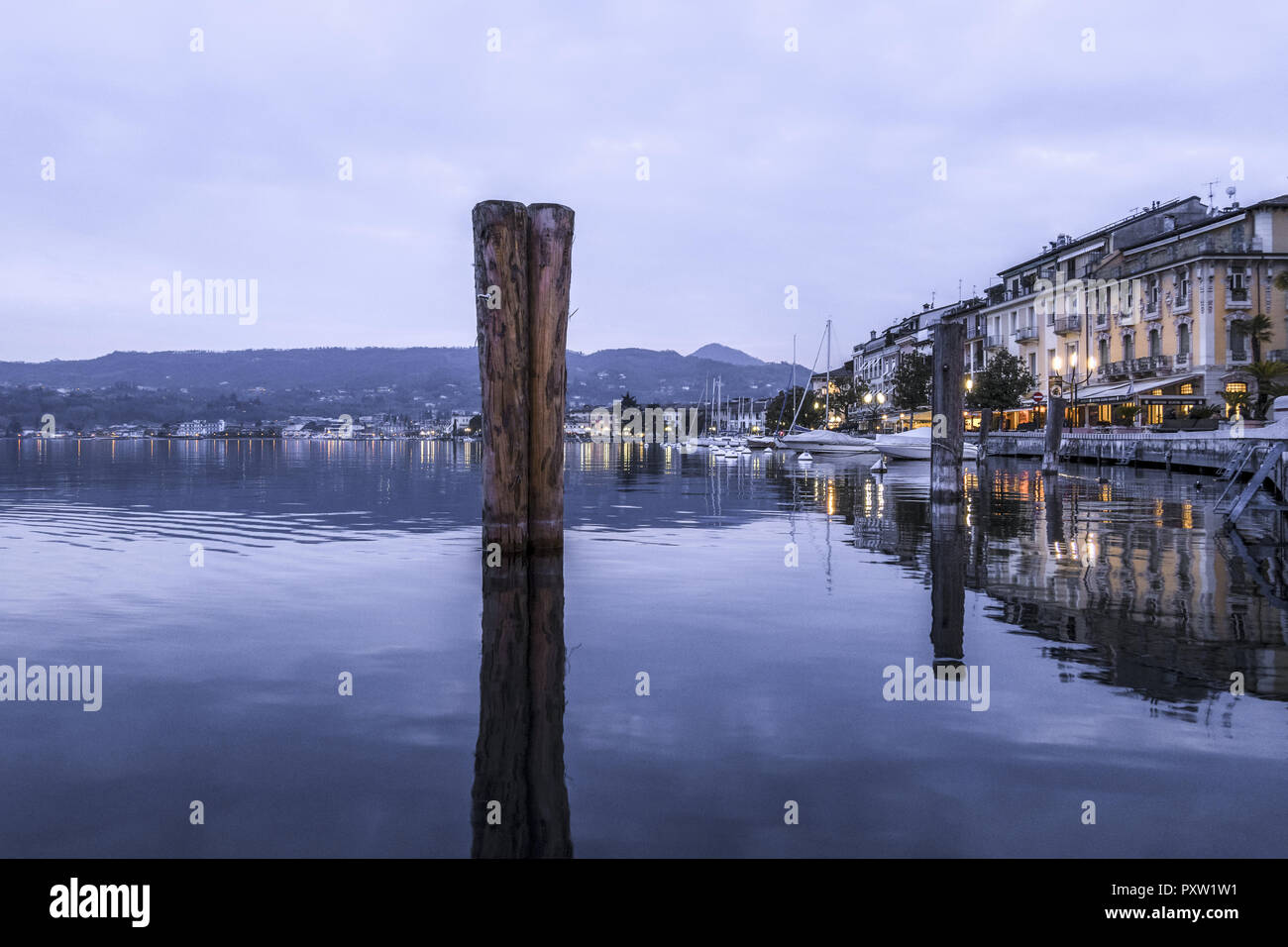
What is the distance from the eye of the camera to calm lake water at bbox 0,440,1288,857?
4609 mm

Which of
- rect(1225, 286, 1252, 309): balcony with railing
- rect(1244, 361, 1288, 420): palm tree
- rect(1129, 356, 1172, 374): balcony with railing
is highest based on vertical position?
rect(1225, 286, 1252, 309): balcony with railing

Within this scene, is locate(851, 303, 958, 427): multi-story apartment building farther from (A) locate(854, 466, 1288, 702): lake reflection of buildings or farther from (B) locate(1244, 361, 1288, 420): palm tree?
(A) locate(854, 466, 1288, 702): lake reflection of buildings

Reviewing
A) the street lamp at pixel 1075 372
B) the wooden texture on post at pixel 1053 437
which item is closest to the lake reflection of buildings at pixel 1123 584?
the wooden texture on post at pixel 1053 437

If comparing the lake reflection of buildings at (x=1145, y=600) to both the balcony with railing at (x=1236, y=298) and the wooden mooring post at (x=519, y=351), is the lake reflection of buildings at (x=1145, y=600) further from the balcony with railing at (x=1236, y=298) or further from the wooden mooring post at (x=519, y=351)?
the balcony with railing at (x=1236, y=298)

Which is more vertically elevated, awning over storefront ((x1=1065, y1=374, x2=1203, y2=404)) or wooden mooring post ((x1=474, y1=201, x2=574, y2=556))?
awning over storefront ((x1=1065, y1=374, x2=1203, y2=404))

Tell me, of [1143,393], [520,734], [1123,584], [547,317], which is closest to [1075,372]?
[1143,393]

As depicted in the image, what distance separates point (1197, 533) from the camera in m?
17.2

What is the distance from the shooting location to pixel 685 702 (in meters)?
6.63

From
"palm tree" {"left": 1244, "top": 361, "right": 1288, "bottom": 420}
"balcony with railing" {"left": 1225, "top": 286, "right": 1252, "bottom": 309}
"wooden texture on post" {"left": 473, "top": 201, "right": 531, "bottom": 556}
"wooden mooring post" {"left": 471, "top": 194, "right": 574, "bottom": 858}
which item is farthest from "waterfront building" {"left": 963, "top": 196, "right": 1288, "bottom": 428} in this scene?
"wooden texture on post" {"left": 473, "top": 201, "right": 531, "bottom": 556}

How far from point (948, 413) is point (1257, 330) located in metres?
46.1

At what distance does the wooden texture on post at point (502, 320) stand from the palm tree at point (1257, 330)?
57.2 meters

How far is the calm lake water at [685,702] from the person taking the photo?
15.1 feet

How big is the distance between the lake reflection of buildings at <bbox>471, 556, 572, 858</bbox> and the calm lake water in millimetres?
100

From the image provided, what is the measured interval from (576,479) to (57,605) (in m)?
31.0
